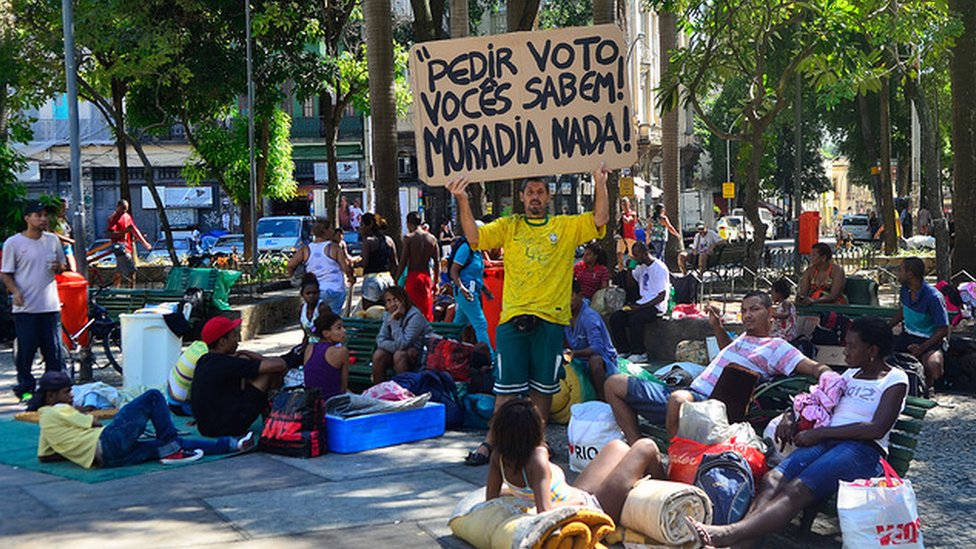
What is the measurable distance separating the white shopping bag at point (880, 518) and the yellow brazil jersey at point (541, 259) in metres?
2.53

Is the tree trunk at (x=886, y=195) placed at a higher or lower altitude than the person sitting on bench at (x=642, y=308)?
higher

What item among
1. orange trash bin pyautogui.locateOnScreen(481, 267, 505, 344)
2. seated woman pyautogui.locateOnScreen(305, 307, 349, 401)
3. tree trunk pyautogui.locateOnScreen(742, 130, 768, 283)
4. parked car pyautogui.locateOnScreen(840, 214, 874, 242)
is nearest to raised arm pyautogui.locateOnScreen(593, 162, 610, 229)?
seated woman pyautogui.locateOnScreen(305, 307, 349, 401)

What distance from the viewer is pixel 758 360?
7574mm

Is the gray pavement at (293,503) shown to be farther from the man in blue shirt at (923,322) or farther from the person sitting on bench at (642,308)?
the person sitting on bench at (642,308)

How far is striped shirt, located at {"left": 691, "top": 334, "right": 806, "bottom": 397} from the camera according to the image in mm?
7492

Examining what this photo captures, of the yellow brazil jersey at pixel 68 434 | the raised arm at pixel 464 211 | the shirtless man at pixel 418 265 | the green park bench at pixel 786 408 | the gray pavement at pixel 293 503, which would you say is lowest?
the gray pavement at pixel 293 503

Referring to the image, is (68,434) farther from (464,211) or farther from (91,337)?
(91,337)

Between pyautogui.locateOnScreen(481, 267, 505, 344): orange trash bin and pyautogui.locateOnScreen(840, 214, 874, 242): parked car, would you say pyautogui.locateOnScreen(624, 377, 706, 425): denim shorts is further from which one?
pyautogui.locateOnScreen(840, 214, 874, 242): parked car

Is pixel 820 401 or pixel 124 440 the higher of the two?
pixel 820 401

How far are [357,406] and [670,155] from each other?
16847 mm

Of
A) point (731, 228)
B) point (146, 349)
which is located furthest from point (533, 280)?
point (731, 228)

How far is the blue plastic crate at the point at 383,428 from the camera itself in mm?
8805

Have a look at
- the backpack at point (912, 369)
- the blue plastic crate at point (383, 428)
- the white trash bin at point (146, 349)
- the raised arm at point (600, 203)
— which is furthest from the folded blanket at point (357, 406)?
the backpack at point (912, 369)

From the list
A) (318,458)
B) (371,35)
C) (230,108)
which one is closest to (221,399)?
(318,458)
